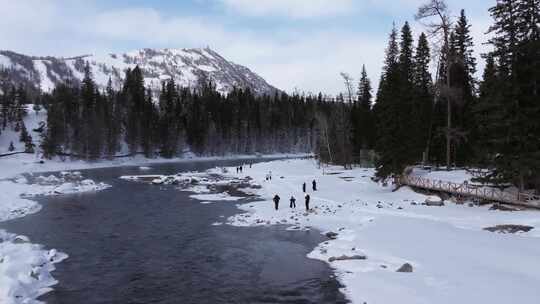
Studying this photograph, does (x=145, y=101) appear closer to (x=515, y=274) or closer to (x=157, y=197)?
(x=157, y=197)

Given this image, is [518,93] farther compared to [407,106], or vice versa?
[407,106]

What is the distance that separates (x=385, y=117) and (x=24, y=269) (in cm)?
3690

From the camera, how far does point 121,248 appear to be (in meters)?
→ 25.5

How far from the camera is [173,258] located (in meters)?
23.4

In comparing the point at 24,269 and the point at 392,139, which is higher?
the point at 392,139

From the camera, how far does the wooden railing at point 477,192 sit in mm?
30094

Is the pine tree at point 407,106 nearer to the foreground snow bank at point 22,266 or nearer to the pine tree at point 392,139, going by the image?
the pine tree at point 392,139

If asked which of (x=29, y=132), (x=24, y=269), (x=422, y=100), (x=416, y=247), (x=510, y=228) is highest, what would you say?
(x=422, y=100)

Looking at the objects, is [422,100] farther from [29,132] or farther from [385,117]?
[29,132]

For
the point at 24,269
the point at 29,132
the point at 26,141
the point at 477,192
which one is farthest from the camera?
the point at 29,132

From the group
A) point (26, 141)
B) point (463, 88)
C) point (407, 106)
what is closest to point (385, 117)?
point (407, 106)

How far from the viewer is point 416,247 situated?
23.4m

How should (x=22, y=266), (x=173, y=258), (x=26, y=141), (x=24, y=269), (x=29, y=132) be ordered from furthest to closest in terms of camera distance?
(x=29, y=132), (x=26, y=141), (x=173, y=258), (x=22, y=266), (x=24, y=269)

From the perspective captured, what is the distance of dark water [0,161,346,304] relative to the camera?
699 inches
